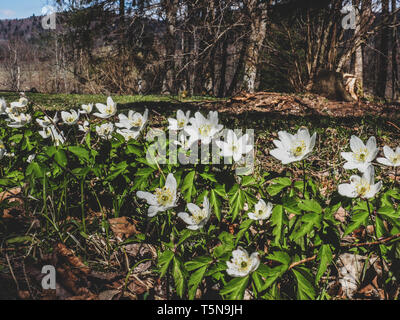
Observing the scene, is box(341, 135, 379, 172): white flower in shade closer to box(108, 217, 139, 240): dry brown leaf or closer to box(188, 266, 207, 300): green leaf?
box(188, 266, 207, 300): green leaf

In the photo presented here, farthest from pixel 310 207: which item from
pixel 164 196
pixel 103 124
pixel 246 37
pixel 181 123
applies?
pixel 246 37

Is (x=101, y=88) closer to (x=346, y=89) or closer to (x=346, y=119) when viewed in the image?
(x=346, y=89)

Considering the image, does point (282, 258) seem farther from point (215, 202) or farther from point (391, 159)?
point (391, 159)

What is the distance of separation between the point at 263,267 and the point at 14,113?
184cm

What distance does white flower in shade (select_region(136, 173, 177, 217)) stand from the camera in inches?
49.8

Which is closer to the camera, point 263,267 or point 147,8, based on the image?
point 263,267

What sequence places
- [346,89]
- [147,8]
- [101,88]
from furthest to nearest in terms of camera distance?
[101,88]
[147,8]
[346,89]

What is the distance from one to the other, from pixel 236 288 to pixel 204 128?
2.28 feet

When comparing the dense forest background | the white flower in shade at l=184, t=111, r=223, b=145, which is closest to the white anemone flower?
the white flower in shade at l=184, t=111, r=223, b=145

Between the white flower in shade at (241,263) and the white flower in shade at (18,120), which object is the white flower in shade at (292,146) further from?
the white flower in shade at (18,120)

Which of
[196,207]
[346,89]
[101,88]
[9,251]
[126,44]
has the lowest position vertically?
[9,251]

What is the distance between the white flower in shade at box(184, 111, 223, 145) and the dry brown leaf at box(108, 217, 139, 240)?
0.74 m
